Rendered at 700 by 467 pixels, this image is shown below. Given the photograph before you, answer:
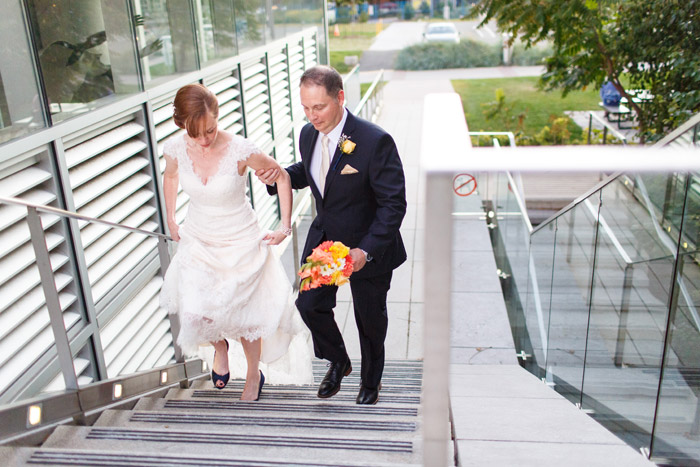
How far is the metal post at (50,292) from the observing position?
2.34m

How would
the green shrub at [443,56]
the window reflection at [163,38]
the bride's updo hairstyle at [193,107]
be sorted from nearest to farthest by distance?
the bride's updo hairstyle at [193,107] < the window reflection at [163,38] < the green shrub at [443,56]

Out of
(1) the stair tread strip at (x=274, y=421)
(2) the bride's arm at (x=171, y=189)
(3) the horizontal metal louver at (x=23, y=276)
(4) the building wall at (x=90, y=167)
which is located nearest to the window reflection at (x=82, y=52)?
(4) the building wall at (x=90, y=167)

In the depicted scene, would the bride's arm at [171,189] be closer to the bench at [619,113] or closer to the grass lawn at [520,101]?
the bench at [619,113]

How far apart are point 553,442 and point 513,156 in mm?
1448

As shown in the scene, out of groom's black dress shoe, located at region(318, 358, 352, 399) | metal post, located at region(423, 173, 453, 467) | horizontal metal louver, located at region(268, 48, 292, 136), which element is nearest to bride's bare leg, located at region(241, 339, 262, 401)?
groom's black dress shoe, located at region(318, 358, 352, 399)

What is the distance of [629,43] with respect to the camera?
7.09 metres

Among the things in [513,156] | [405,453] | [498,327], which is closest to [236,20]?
[498,327]

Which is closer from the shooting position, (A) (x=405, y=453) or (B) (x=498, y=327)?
(A) (x=405, y=453)

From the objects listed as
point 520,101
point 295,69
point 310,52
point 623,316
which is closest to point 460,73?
point 520,101

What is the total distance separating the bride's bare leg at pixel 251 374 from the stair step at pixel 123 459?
1.17m

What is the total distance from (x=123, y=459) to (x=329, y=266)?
1.04 meters

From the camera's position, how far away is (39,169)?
3350 mm

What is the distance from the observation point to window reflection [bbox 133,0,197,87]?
471 cm

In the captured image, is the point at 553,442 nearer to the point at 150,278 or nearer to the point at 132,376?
the point at 132,376
